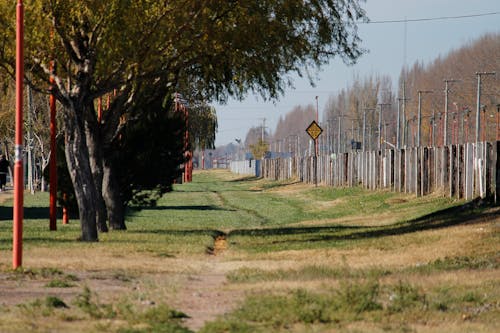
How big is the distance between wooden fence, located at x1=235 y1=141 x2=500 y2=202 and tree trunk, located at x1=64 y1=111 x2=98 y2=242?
11.6 metres

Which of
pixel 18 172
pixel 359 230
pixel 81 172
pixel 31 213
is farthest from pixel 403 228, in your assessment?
pixel 31 213

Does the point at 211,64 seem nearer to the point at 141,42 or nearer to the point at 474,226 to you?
the point at 141,42

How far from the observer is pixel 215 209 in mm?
48281

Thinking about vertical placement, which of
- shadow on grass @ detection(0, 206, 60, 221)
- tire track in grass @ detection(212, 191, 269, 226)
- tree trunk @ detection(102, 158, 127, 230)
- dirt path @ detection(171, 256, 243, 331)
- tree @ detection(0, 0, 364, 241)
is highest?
tree @ detection(0, 0, 364, 241)

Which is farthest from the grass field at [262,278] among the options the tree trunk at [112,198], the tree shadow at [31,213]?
the tree shadow at [31,213]

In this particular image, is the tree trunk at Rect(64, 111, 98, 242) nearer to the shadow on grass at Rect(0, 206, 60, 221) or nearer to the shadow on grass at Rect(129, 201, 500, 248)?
A: the shadow on grass at Rect(129, 201, 500, 248)

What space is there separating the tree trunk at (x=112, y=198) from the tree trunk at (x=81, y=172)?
559cm

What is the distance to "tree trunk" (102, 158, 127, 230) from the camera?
3131 cm

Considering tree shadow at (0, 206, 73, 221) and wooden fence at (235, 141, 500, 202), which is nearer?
wooden fence at (235, 141, 500, 202)

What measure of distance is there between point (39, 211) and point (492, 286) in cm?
3006

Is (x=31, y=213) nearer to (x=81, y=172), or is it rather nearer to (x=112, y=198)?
(x=112, y=198)

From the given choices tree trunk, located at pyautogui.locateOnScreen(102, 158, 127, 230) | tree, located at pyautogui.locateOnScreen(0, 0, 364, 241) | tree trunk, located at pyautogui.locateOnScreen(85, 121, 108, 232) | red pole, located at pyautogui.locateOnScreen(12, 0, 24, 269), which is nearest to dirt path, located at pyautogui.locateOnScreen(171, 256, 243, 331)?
red pole, located at pyautogui.locateOnScreen(12, 0, 24, 269)

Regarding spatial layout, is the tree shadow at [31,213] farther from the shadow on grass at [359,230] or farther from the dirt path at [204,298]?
the dirt path at [204,298]

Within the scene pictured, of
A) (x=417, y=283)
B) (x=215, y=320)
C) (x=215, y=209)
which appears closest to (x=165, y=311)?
(x=215, y=320)
